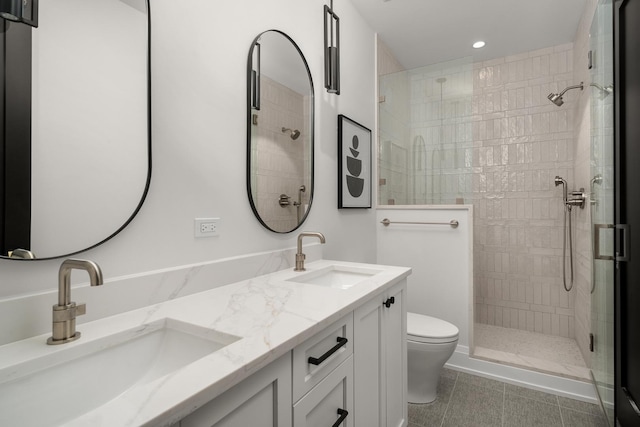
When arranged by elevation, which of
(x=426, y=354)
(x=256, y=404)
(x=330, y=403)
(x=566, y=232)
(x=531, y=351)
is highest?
(x=566, y=232)

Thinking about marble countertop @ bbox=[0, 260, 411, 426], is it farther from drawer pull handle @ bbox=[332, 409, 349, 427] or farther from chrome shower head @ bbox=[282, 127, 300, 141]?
chrome shower head @ bbox=[282, 127, 300, 141]

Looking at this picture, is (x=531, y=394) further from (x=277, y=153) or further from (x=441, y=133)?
(x=277, y=153)

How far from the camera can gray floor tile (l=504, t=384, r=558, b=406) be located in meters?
2.07

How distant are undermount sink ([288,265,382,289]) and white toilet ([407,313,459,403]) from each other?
569mm

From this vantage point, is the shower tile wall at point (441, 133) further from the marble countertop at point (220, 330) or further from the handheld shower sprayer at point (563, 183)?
the marble countertop at point (220, 330)

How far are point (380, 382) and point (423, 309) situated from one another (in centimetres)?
139

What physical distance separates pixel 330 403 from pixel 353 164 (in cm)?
171

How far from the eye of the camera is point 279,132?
66.3 inches

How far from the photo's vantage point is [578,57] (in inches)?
106

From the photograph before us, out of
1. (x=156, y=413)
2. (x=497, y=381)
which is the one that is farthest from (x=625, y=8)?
(x=497, y=381)

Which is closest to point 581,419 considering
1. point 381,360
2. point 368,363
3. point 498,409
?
point 498,409

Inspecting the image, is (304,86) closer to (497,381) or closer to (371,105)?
(371,105)

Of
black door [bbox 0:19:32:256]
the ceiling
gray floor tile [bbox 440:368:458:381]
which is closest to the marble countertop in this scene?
black door [bbox 0:19:32:256]

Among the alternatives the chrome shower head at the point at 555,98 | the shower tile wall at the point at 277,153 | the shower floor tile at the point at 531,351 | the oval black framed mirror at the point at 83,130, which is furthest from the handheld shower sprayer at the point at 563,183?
the oval black framed mirror at the point at 83,130
